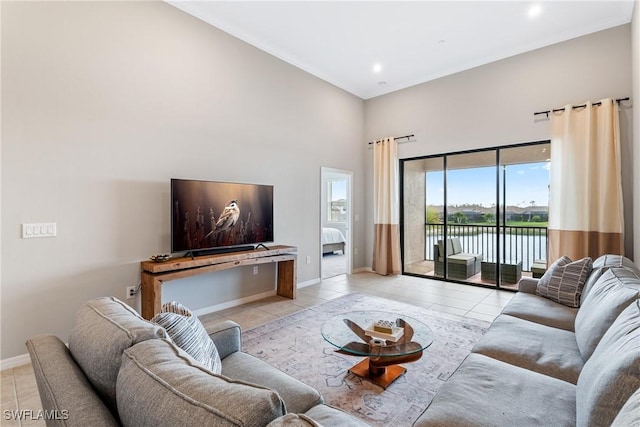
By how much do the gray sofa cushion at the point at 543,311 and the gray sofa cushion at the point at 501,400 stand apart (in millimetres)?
1012

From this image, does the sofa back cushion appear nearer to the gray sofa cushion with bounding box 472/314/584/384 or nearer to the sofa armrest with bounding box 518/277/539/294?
the sofa armrest with bounding box 518/277/539/294

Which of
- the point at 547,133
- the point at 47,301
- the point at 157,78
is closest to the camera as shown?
the point at 47,301

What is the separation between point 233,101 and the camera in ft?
13.8

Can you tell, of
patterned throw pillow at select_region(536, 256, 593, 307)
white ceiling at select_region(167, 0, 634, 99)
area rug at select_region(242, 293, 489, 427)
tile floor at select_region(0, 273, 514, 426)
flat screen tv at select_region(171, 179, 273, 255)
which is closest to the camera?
area rug at select_region(242, 293, 489, 427)

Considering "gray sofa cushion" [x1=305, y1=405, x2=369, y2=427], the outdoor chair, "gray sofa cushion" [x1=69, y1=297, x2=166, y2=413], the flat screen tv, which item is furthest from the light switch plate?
the outdoor chair

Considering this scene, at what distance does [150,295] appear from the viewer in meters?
3.10

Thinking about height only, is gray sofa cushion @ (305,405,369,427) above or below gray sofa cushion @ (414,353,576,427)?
above

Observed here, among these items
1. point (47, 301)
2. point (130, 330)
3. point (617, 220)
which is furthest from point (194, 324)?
point (617, 220)

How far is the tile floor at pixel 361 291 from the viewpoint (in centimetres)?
244

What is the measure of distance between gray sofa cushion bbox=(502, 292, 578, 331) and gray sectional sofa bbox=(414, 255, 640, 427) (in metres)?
0.02

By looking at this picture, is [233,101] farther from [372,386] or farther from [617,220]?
[617,220]

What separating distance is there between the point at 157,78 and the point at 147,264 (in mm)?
2096

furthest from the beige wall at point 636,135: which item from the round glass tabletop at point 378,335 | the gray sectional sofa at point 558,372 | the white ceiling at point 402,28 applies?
the round glass tabletop at point 378,335

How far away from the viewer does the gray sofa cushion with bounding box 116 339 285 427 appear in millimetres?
637
